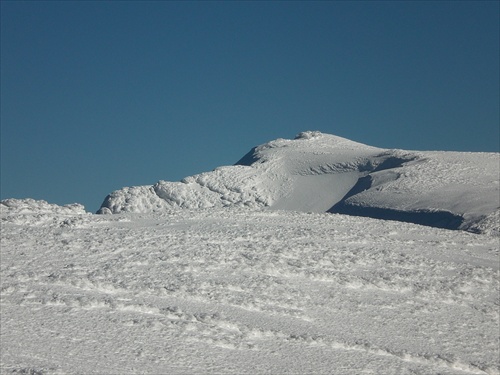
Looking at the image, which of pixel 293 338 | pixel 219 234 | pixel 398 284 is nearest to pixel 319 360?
pixel 293 338

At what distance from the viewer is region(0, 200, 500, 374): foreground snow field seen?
11.5 m

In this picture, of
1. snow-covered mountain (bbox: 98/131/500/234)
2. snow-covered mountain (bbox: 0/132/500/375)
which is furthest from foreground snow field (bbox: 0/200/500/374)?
snow-covered mountain (bbox: 98/131/500/234)

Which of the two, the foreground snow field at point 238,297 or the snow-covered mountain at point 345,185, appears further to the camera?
the snow-covered mountain at point 345,185

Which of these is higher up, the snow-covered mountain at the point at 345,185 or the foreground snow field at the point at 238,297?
the snow-covered mountain at the point at 345,185

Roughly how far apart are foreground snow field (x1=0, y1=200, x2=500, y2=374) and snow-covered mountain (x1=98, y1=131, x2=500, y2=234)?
261 inches

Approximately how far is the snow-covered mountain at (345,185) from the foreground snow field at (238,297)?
6.63 meters

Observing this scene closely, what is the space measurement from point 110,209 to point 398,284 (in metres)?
20.2

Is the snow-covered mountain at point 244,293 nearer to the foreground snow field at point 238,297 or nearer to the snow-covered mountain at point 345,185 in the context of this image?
the foreground snow field at point 238,297

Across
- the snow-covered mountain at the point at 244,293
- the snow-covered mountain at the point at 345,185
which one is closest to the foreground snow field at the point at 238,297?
the snow-covered mountain at the point at 244,293

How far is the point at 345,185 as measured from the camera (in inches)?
1506

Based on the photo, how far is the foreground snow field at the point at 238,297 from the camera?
11492 millimetres

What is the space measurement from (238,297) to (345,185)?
24.8 m

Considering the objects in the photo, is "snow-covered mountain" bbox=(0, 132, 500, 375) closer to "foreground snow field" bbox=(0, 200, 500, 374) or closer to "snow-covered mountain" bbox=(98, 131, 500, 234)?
"foreground snow field" bbox=(0, 200, 500, 374)

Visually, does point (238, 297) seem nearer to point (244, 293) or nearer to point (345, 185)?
point (244, 293)
